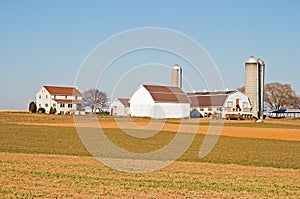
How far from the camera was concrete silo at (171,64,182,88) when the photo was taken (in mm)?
122750

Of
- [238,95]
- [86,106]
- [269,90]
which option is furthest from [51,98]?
[269,90]

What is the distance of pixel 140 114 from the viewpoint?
102562 mm

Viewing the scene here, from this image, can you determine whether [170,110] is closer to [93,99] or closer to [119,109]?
[119,109]

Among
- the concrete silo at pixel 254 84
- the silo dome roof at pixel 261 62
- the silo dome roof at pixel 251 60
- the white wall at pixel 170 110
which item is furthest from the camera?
the silo dome roof at pixel 261 62

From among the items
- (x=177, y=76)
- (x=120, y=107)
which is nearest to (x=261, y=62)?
(x=177, y=76)

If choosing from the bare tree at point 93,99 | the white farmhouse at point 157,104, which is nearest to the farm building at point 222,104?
the white farmhouse at point 157,104

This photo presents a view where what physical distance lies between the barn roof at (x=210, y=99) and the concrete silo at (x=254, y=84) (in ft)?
16.0

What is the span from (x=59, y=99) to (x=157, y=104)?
37058mm

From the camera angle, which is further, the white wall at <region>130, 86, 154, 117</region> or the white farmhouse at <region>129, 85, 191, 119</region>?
the white wall at <region>130, 86, 154, 117</region>

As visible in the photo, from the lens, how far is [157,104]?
101562 millimetres

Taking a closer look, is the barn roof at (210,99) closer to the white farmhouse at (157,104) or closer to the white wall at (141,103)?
the white farmhouse at (157,104)

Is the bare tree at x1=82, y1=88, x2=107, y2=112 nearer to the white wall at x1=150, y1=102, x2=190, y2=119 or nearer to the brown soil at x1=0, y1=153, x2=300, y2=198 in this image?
the white wall at x1=150, y1=102, x2=190, y2=119

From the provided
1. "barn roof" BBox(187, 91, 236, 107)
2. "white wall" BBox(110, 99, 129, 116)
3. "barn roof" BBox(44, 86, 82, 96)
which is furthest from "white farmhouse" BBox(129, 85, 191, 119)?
"barn roof" BBox(44, 86, 82, 96)

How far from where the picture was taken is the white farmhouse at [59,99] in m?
127
